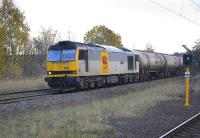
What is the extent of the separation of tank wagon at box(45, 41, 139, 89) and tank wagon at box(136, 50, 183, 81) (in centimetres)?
1097

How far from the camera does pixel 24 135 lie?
11836 millimetres

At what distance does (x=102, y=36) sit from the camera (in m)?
87.6

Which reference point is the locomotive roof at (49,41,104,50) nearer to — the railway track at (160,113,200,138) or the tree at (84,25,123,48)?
the railway track at (160,113,200,138)

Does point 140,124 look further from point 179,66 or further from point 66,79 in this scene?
point 179,66

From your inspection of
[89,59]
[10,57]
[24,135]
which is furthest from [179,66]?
[24,135]

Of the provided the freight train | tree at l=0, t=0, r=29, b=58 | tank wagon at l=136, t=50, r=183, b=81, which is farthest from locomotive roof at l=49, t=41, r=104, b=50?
tank wagon at l=136, t=50, r=183, b=81

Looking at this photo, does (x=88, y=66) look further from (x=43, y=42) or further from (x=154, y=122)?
(x=43, y=42)

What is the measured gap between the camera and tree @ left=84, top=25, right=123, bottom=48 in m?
86.7

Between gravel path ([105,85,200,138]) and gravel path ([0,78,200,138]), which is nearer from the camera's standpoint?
gravel path ([105,85,200,138])

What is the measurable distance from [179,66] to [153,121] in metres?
49.0

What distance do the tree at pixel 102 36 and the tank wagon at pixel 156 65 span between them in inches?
1000

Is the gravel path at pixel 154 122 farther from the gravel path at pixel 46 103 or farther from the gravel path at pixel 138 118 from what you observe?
the gravel path at pixel 46 103

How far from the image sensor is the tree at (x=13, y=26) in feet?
142

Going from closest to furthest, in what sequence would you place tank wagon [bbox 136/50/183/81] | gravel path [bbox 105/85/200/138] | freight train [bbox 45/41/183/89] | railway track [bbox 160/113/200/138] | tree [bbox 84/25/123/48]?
railway track [bbox 160/113/200/138], gravel path [bbox 105/85/200/138], freight train [bbox 45/41/183/89], tank wagon [bbox 136/50/183/81], tree [bbox 84/25/123/48]
